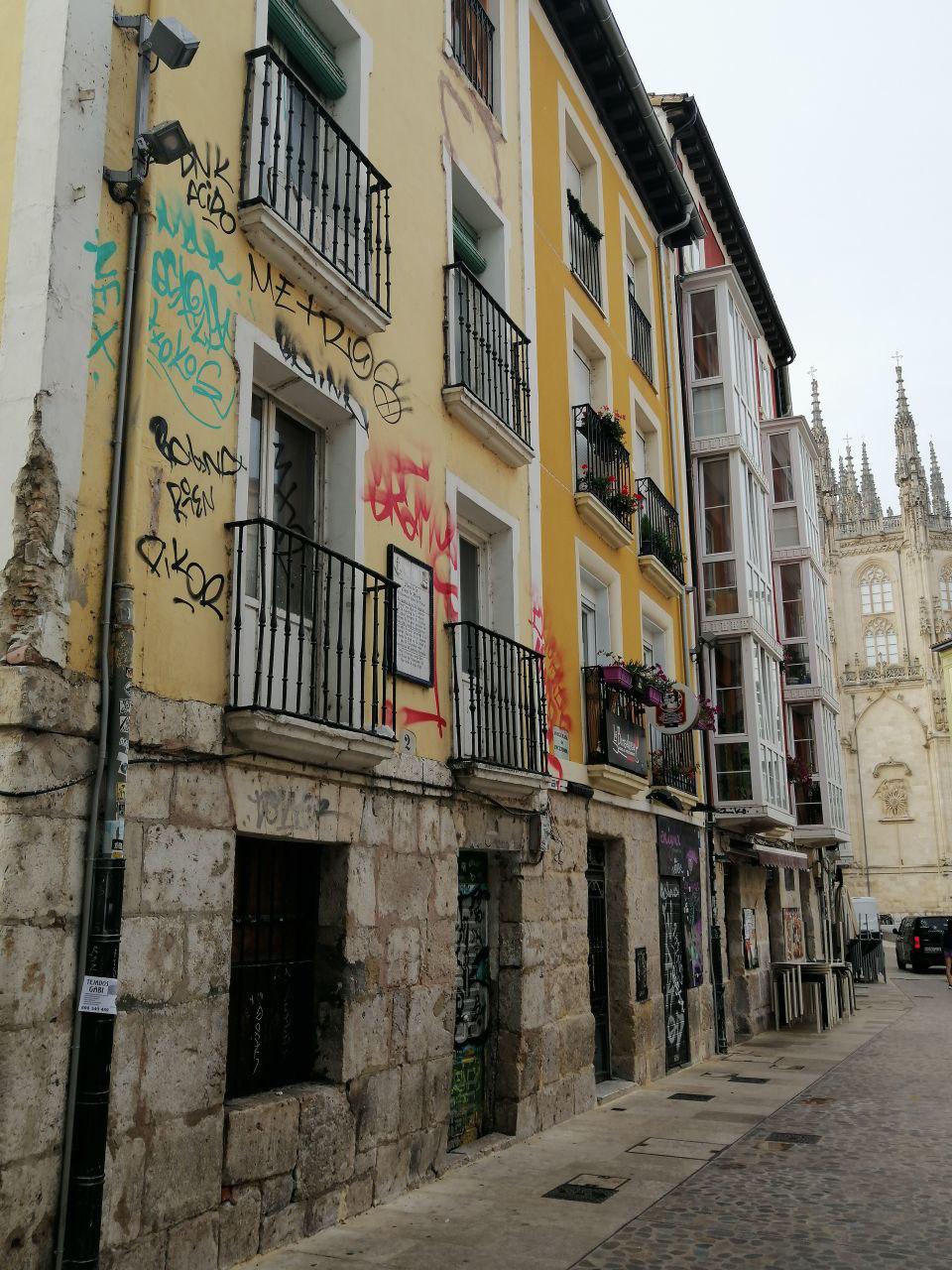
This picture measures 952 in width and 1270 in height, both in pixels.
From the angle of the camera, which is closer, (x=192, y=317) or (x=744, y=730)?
(x=192, y=317)

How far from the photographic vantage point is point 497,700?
28.6 feet

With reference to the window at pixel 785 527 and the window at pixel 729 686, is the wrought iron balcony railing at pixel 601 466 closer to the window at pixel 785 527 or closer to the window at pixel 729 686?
the window at pixel 729 686

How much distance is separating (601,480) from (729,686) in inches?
231

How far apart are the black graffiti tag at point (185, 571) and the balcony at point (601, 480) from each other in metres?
6.09

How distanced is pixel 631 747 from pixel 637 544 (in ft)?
9.11

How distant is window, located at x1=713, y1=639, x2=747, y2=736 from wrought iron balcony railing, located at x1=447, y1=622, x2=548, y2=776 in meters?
7.65

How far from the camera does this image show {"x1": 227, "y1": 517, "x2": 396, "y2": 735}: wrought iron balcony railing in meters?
5.80

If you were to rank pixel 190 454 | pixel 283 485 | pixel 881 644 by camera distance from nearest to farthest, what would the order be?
pixel 190 454
pixel 283 485
pixel 881 644

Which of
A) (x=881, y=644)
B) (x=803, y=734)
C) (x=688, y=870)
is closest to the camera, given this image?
(x=688, y=870)

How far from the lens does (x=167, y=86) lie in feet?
18.8

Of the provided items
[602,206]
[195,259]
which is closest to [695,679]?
[602,206]

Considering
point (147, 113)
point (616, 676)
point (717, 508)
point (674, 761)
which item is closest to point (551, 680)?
point (616, 676)

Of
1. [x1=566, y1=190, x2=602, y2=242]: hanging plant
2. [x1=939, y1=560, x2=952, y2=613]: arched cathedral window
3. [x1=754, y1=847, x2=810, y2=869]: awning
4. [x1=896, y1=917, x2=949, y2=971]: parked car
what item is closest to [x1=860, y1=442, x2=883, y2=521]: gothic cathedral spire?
[x1=939, y1=560, x2=952, y2=613]: arched cathedral window

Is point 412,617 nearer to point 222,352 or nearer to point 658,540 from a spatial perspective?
point 222,352
